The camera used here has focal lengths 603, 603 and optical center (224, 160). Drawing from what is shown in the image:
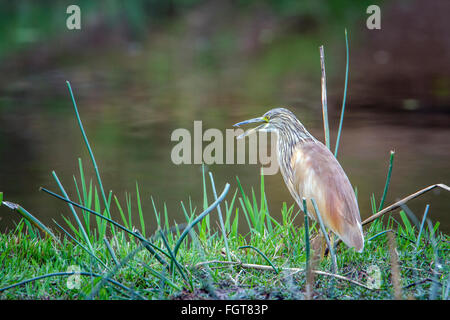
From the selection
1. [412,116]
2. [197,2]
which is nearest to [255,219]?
[412,116]

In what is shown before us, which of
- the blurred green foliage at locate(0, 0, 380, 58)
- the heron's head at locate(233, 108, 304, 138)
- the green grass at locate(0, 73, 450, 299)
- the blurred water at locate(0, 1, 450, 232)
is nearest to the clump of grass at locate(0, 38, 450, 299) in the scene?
the green grass at locate(0, 73, 450, 299)

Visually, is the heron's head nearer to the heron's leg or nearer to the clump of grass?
the clump of grass

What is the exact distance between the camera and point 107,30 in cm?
1305

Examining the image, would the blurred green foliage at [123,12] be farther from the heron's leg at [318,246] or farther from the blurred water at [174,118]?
the heron's leg at [318,246]

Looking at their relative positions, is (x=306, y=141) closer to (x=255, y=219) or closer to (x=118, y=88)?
(x=255, y=219)

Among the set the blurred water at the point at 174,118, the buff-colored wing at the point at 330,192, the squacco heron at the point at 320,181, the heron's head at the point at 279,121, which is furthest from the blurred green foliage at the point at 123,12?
the buff-colored wing at the point at 330,192

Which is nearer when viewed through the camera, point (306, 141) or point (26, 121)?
point (306, 141)

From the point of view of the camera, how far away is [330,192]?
92.8 inches

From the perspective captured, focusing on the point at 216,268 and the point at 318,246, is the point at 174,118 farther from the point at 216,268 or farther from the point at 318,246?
the point at 216,268

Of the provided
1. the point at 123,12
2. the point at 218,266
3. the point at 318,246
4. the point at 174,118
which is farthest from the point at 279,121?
the point at 123,12

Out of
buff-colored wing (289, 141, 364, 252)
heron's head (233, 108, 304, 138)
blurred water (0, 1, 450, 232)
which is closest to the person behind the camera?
buff-colored wing (289, 141, 364, 252)

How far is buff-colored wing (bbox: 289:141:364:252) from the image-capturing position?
227cm

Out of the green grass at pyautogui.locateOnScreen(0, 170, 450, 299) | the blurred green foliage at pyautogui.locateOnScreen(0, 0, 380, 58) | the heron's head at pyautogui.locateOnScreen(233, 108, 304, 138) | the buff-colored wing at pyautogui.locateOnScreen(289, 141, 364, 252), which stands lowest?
the green grass at pyautogui.locateOnScreen(0, 170, 450, 299)

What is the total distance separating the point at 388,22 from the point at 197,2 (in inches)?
204
